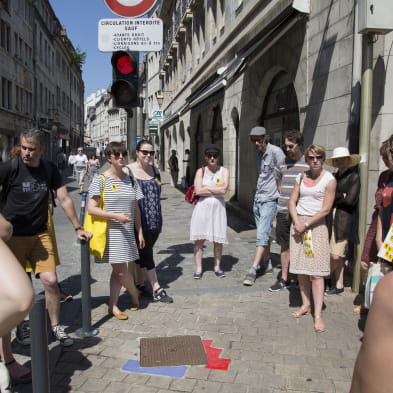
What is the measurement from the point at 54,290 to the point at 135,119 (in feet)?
8.40

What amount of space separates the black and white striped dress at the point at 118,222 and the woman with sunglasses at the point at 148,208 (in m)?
0.44

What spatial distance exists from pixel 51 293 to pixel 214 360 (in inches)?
57.8

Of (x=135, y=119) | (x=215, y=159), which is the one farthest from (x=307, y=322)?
(x=135, y=119)

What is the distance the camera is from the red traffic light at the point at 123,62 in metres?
5.42

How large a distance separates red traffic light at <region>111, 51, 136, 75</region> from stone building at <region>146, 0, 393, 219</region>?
9.22 feet

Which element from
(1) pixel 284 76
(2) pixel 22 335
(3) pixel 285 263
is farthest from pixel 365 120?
(1) pixel 284 76

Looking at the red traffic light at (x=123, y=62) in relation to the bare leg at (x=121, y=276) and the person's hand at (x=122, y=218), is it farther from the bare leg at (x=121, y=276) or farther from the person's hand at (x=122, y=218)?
the bare leg at (x=121, y=276)

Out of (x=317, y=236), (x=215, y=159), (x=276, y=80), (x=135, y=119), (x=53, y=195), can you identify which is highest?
(x=276, y=80)

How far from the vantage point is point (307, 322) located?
14.7 feet

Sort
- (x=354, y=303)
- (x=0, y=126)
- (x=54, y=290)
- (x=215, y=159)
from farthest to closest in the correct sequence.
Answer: (x=0, y=126) → (x=215, y=159) → (x=354, y=303) → (x=54, y=290)

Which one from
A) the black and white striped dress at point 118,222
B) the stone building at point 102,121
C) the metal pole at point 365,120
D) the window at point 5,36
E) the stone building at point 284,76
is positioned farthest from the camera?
the stone building at point 102,121

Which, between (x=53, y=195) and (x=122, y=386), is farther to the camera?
(x=53, y=195)

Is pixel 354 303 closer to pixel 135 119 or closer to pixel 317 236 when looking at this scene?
pixel 317 236

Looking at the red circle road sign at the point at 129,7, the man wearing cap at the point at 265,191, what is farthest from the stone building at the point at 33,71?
the man wearing cap at the point at 265,191
